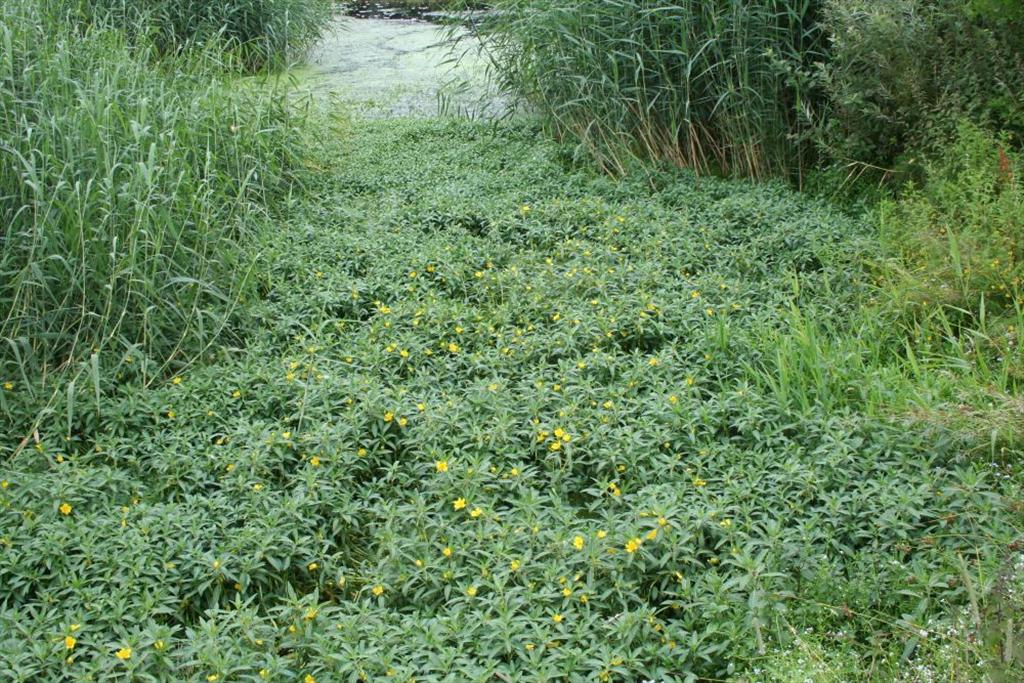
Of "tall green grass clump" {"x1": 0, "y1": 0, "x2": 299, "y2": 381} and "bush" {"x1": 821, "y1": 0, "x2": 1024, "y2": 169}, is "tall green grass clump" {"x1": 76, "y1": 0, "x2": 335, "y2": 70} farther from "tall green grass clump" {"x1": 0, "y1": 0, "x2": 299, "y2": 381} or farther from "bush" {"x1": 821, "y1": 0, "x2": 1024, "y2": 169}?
"bush" {"x1": 821, "y1": 0, "x2": 1024, "y2": 169}

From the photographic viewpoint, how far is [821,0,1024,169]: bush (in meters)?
4.85

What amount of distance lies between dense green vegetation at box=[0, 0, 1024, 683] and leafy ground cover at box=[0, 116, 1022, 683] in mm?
16

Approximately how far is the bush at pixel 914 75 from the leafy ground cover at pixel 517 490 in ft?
2.17

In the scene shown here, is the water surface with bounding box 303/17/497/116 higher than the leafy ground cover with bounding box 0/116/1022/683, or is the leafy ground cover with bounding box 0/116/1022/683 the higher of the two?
the water surface with bounding box 303/17/497/116

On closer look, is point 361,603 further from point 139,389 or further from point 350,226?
point 350,226

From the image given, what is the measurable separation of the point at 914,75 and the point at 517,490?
3.24m

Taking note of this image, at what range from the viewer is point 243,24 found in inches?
346

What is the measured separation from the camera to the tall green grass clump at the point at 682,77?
570cm

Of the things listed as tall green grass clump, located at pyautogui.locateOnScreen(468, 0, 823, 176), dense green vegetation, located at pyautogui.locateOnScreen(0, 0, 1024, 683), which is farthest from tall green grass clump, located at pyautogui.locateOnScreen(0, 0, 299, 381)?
tall green grass clump, located at pyautogui.locateOnScreen(468, 0, 823, 176)

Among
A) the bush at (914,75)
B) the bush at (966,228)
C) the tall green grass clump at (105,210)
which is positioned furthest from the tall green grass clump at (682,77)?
the tall green grass clump at (105,210)

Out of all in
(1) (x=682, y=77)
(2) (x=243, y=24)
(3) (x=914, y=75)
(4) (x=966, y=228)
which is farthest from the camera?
(2) (x=243, y=24)

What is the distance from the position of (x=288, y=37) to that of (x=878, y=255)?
643 centimetres

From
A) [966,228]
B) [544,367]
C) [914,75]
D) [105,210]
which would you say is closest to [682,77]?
[914,75]

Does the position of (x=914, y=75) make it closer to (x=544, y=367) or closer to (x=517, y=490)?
(x=544, y=367)
